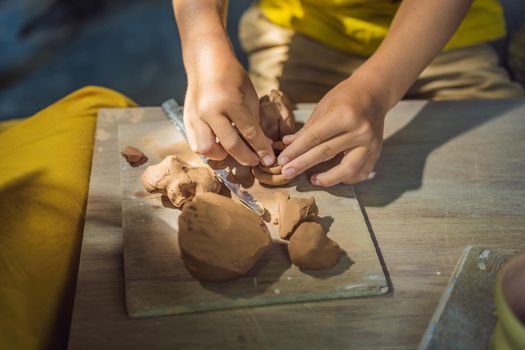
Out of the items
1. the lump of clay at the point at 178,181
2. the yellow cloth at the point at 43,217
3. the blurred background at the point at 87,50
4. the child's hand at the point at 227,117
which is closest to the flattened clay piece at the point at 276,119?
the child's hand at the point at 227,117

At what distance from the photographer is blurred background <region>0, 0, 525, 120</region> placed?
224 centimetres

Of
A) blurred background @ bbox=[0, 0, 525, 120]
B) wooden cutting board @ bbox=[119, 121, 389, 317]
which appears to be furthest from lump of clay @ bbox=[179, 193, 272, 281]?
blurred background @ bbox=[0, 0, 525, 120]

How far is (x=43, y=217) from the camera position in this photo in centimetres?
95

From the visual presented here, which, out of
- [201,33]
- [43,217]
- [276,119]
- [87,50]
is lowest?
[87,50]

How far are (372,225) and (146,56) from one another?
1739 mm

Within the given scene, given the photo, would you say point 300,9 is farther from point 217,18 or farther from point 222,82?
point 222,82

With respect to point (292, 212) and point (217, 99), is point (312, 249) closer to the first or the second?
point (292, 212)

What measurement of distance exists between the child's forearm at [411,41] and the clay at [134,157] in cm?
46

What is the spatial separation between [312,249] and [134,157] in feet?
1.40

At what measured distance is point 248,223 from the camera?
84cm

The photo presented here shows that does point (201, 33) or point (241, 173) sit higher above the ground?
point (201, 33)

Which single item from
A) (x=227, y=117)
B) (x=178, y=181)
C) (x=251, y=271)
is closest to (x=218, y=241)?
(x=251, y=271)

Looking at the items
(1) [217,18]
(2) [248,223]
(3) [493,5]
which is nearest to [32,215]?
(2) [248,223]

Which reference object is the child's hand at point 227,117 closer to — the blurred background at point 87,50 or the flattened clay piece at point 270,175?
the flattened clay piece at point 270,175
